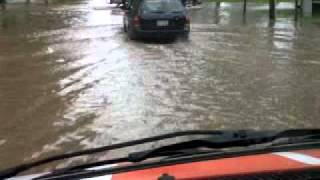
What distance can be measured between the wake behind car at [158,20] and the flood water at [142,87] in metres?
0.63

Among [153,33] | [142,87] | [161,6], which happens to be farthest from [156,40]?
[142,87]

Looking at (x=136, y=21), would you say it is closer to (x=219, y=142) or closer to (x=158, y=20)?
(x=158, y=20)

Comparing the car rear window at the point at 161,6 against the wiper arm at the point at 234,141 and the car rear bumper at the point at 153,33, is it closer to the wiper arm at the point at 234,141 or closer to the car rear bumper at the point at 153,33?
the car rear bumper at the point at 153,33

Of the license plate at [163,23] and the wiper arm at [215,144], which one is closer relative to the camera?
the wiper arm at [215,144]

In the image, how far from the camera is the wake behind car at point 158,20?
81.6 ft

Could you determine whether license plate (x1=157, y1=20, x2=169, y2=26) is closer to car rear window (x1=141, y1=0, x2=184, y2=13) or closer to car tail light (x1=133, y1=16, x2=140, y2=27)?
car rear window (x1=141, y1=0, x2=184, y2=13)

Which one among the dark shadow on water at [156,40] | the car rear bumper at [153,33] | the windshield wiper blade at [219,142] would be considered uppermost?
the windshield wiper blade at [219,142]

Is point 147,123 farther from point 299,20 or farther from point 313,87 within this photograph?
point 299,20

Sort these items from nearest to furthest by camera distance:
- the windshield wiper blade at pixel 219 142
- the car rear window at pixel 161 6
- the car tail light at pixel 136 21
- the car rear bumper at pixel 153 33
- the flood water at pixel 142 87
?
the windshield wiper blade at pixel 219 142, the flood water at pixel 142 87, the car rear bumper at pixel 153 33, the car tail light at pixel 136 21, the car rear window at pixel 161 6

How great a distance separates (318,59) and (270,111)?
8.51 meters

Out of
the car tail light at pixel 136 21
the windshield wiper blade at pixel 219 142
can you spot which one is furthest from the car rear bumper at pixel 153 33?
the windshield wiper blade at pixel 219 142

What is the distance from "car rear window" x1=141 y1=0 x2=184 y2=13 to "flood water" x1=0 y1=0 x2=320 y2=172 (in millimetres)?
1381

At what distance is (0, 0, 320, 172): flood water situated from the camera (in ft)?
35.2

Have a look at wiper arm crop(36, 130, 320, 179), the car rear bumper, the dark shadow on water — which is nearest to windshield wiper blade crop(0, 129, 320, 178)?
wiper arm crop(36, 130, 320, 179)
